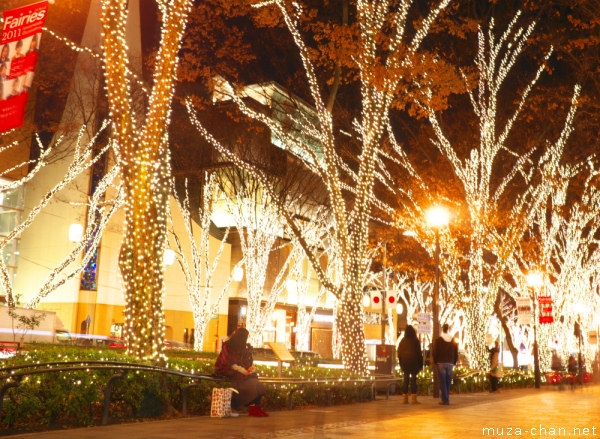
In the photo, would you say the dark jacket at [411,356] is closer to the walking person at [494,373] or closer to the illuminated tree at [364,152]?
the illuminated tree at [364,152]

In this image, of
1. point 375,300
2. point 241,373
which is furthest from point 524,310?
point 241,373

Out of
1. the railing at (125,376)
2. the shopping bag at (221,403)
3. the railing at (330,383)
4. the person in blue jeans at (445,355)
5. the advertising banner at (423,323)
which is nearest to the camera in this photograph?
the railing at (125,376)

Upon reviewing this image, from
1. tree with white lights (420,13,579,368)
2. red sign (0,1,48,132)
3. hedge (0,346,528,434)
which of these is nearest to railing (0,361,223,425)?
hedge (0,346,528,434)

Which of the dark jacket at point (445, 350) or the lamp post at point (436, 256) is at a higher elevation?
the lamp post at point (436, 256)

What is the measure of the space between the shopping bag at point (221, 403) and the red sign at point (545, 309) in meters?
15.4

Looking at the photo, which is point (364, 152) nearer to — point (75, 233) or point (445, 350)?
point (445, 350)

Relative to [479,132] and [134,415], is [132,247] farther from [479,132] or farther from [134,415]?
[479,132]

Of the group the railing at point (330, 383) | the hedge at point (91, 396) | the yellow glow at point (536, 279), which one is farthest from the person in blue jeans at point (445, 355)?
the yellow glow at point (536, 279)

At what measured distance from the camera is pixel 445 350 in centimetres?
1310

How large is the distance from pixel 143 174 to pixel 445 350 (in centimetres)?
722

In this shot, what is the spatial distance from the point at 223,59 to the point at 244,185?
8.33 meters
